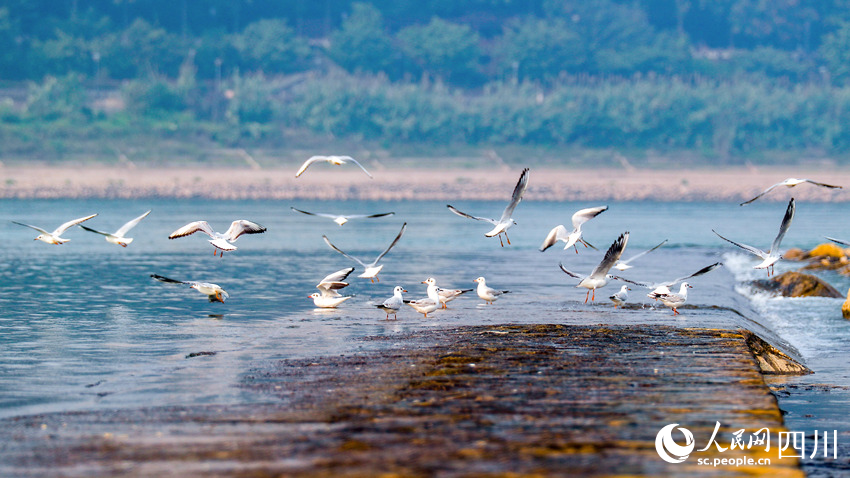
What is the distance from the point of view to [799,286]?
3138cm

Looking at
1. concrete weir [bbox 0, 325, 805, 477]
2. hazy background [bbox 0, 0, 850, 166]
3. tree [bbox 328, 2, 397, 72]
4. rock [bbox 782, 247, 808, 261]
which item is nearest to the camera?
concrete weir [bbox 0, 325, 805, 477]

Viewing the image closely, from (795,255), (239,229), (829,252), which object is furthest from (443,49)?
(239,229)

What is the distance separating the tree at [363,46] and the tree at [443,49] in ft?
10.6

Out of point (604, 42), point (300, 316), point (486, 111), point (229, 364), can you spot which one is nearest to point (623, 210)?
point (486, 111)

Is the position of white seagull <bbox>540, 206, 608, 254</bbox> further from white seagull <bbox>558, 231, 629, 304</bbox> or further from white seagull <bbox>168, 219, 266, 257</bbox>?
white seagull <bbox>168, 219, 266, 257</bbox>

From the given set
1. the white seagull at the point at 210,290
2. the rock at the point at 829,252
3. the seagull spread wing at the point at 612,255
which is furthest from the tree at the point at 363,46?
the seagull spread wing at the point at 612,255

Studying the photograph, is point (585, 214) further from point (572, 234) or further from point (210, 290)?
point (210, 290)

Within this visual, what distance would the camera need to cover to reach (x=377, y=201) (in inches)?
4688

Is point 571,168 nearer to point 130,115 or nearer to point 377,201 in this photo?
point 377,201

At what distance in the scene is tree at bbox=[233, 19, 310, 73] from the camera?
497ft

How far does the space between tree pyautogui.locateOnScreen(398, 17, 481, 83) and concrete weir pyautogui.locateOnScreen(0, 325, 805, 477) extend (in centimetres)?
13868

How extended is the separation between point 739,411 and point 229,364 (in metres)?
8.27

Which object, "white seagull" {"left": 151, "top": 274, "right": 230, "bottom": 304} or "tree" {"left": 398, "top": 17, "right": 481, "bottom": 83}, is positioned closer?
"white seagull" {"left": 151, "top": 274, "right": 230, "bottom": 304}

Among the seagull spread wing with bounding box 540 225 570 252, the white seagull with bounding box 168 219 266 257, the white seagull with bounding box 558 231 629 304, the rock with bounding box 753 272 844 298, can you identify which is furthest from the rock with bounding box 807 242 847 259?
the white seagull with bounding box 168 219 266 257
